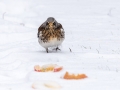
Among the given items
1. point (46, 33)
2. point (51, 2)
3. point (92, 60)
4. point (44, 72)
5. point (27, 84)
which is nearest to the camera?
point (27, 84)

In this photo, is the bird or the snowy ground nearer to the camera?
the snowy ground

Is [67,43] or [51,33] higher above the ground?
[51,33]

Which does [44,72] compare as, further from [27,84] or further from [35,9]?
[35,9]

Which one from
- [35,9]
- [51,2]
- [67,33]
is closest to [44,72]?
[67,33]

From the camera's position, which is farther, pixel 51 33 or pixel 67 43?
pixel 67 43

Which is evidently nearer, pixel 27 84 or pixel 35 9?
pixel 27 84

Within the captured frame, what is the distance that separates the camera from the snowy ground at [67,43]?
6.14 meters

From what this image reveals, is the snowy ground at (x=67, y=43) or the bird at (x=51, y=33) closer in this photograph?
the snowy ground at (x=67, y=43)

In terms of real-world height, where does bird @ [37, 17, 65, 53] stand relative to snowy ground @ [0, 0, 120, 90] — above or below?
above

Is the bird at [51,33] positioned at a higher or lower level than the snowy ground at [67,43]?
higher

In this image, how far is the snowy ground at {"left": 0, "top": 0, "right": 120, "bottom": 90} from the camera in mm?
6145

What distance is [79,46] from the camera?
9.12m

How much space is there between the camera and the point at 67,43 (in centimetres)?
952

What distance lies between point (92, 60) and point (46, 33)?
103 centimetres
